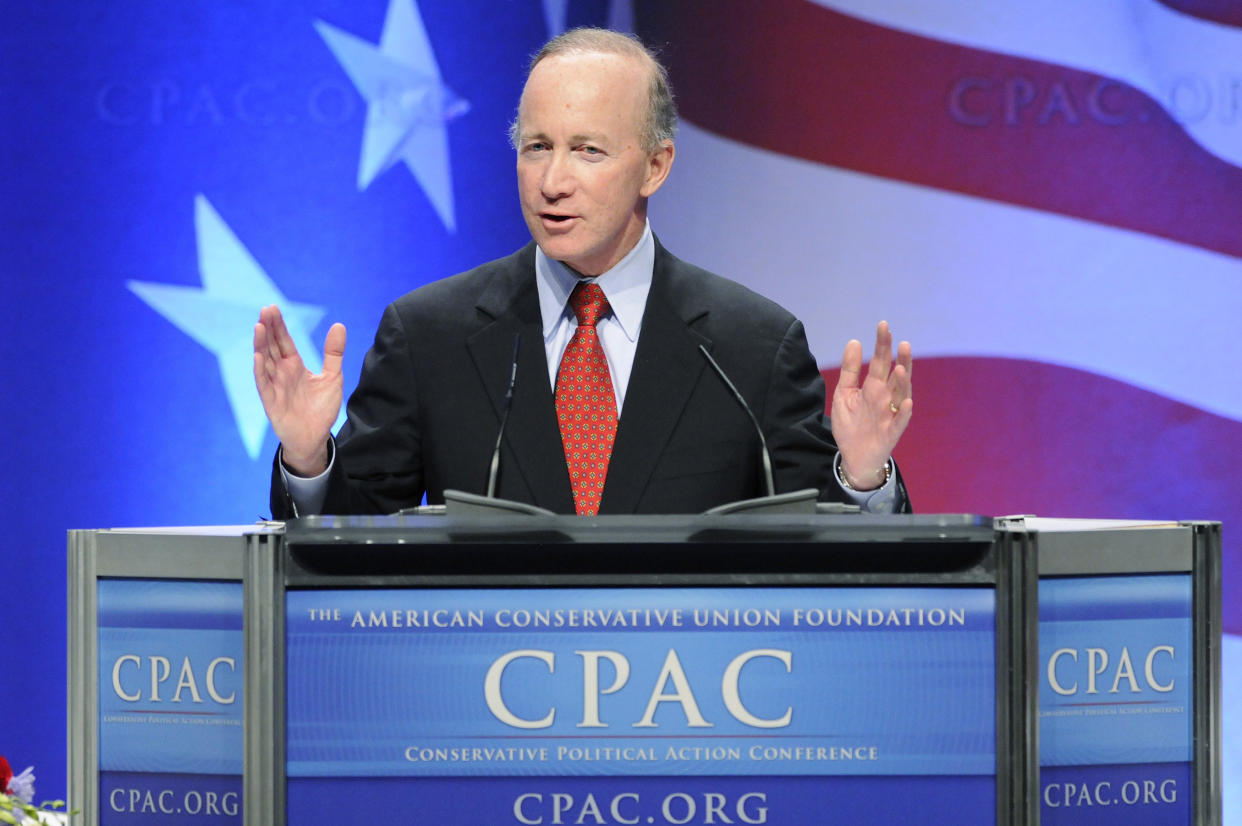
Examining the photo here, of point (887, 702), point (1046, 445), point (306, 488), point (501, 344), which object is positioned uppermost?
point (1046, 445)

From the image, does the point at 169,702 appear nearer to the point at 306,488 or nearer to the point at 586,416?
the point at 306,488

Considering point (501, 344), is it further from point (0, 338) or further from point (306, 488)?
point (0, 338)

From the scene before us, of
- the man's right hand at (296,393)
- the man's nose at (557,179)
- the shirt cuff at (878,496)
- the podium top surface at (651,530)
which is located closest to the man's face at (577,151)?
the man's nose at (557,179)

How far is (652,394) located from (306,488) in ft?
1.73

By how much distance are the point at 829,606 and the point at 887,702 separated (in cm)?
10

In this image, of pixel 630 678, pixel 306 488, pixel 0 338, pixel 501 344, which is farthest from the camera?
pixel 0 338

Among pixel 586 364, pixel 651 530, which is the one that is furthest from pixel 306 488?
pixel 651 530

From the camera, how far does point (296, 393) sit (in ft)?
5.64

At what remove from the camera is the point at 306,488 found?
176 cm

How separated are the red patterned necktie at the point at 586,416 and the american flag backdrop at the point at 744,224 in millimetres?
1650

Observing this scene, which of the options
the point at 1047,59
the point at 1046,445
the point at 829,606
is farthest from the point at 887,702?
the point at 1047,59

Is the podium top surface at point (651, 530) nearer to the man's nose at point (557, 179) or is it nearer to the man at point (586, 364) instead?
the man at point (586, 364)

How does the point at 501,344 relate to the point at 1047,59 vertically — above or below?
below

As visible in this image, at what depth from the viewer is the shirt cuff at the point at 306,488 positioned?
1.76 m
